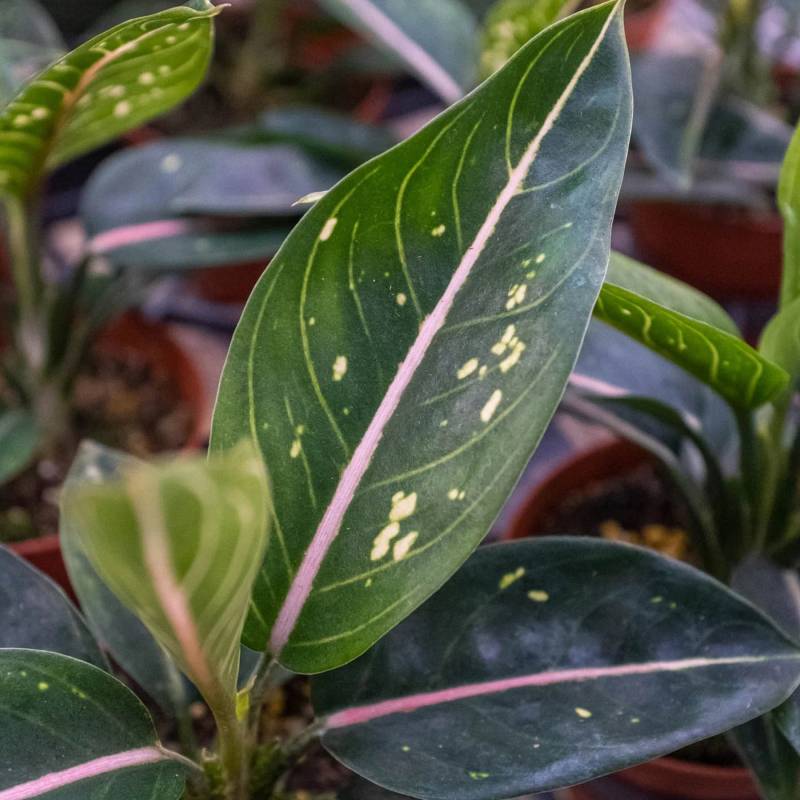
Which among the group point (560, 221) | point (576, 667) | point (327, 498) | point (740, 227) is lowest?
point (740, 227)

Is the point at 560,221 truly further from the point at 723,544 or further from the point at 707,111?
the point at 707,111

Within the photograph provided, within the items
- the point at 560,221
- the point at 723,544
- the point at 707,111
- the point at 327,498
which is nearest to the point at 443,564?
the point at 327,498

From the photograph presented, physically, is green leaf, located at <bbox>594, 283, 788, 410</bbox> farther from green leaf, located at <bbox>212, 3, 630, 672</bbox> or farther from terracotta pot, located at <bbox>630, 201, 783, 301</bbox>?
terracotta pot, located at <bbox>630, 201, 783, 301</bbox>

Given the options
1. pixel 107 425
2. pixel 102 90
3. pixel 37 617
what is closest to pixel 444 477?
pixel 37 617

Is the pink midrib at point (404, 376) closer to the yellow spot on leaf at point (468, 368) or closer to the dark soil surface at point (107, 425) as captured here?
the yellow spot on leaf at point (468, 368)

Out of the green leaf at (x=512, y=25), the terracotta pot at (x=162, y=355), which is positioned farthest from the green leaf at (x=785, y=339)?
the terracotta pot at (x=162, y=355)

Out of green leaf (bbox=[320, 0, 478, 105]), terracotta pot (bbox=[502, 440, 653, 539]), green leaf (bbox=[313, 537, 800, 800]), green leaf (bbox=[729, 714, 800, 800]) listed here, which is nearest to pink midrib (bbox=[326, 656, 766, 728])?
green leaf (bbox=[313, 537, 800, 800])
